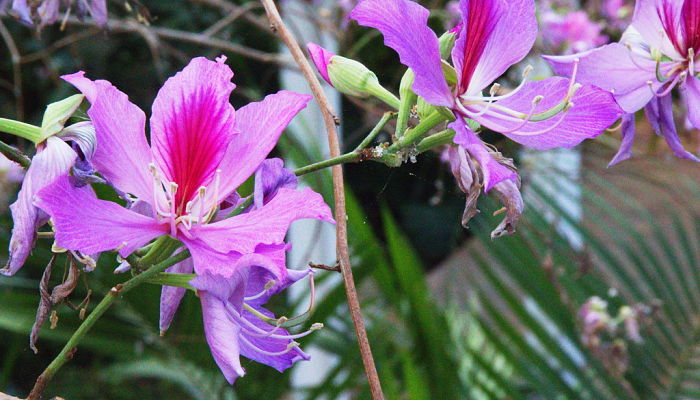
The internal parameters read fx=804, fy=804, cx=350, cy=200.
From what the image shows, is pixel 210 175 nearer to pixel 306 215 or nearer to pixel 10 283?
pixel 306 215

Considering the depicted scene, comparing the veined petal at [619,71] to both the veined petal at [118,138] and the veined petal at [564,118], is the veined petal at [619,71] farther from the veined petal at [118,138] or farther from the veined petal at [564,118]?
the veined petal at [118,138]

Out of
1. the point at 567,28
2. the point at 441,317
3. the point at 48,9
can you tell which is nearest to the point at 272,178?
the point at 48,9

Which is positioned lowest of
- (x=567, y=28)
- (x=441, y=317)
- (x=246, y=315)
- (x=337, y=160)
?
(x=441, y=317)

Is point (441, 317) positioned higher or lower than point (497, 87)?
lower

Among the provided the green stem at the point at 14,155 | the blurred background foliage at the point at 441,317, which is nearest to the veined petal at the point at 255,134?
the green stem at the point at 14,155

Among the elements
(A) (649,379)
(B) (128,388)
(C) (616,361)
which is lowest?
(B) (128,388)

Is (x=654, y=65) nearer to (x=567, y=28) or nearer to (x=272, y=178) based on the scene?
(x=272, y=178)

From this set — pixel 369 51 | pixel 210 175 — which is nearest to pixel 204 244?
pixel 210 175
